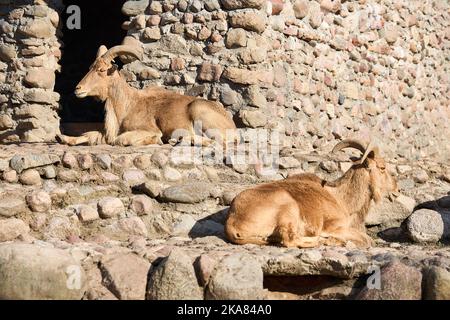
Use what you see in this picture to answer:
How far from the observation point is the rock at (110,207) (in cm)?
776

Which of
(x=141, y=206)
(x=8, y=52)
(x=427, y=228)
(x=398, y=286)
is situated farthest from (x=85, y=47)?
(x=398, y=286)

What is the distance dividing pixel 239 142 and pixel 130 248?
10.2ft

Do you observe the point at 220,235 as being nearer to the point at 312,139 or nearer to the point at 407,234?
the point at 407,234

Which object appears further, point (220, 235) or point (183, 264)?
point (220, 235)

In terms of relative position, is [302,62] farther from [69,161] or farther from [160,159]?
[69,161]

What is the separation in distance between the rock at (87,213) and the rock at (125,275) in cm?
140

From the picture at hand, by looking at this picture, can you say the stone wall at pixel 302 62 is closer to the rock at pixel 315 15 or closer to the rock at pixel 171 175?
the rock at pixel 315 15

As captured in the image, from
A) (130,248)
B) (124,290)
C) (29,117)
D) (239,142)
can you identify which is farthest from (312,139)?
(124,290)

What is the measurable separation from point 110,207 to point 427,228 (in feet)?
9.96

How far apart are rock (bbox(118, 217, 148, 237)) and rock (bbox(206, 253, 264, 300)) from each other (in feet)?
5.60

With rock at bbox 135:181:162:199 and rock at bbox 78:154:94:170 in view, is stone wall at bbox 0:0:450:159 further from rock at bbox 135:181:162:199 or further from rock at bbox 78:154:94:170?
rock at bbox 78:154:94:170

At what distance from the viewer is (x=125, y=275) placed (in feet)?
20.2
